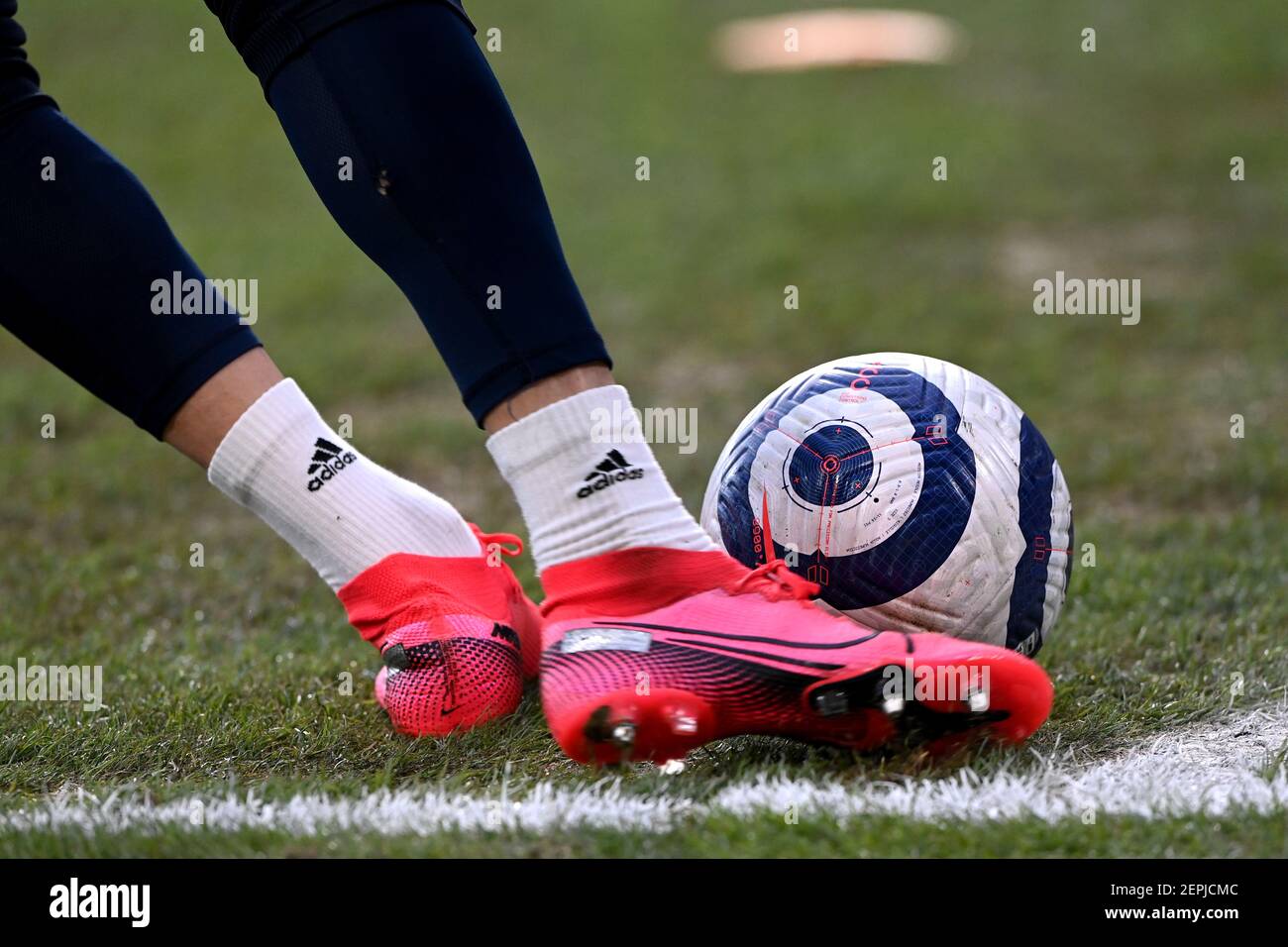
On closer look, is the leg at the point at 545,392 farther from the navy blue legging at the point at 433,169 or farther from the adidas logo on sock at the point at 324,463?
the adidas logo on sock at the point at 324,463

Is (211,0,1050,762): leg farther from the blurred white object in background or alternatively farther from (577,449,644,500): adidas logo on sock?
the blurred white object in background

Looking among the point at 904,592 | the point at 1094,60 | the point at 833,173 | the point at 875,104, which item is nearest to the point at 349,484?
the point at 904,592

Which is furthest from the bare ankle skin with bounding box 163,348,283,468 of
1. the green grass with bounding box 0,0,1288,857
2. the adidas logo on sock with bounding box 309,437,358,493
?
the green grass with bounding box 0,0,1288,857

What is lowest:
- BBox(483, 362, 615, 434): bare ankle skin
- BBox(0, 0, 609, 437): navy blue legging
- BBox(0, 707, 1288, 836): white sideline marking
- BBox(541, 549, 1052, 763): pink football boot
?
BBox(0, 707, 1288, 836): white sideline marking

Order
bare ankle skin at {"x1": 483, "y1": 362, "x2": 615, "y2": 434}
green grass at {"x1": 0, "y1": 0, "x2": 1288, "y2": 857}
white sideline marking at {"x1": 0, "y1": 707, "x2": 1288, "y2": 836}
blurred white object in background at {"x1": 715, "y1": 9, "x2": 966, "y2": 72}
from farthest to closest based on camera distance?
blurred white object in background at {"x1": 715, "y1": 9, "x2": 966, "y2": 72} < green grass at {"x1": 0, "y1": 0, "x2": 1288, "y2": 857} < bare ankle skin at {"x1": 483, "y1": 362, "x2": 615, "y2": 434} < white sideline marking at {"x1": 0, "y1": 707, "x2": 1288, "y2": 836}

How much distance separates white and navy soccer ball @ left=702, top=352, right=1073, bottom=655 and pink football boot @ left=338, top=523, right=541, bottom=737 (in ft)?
1.31

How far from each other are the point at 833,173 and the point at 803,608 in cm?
652

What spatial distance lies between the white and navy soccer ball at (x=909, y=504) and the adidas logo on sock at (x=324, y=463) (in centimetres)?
61

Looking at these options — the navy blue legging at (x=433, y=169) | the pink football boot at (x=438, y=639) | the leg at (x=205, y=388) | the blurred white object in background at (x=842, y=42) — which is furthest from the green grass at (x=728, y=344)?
the navy blue legging at (x=433, y=169)

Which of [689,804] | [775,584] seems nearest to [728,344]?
[775,584]

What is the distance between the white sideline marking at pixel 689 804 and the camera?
5.74 ft

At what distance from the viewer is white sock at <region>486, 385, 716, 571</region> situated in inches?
73.4
